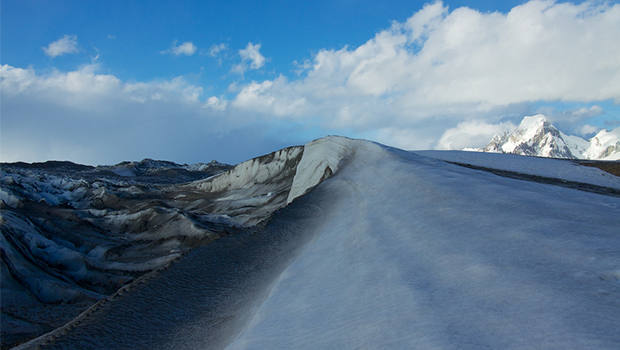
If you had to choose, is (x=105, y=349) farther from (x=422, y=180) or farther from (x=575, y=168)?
(x=575, y=168)

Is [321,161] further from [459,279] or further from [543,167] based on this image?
[459,279]

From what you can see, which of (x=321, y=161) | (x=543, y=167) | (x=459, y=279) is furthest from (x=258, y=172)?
(x=459, y=279)

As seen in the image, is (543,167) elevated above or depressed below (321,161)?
below

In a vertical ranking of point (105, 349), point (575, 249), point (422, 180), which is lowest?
point (105, 349)

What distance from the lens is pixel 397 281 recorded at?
11.2ft

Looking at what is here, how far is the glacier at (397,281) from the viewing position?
2439mm

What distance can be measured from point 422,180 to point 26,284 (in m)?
12.0

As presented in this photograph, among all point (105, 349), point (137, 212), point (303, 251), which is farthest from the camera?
point (137, 212)

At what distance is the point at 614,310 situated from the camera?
2246mm

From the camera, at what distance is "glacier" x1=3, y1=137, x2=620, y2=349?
2439 millimetres

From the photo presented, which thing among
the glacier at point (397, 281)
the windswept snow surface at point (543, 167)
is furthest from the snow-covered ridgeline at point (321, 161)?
the glacier at point (397, 281)

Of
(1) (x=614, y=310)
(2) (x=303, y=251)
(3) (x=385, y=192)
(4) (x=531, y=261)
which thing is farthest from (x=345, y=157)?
(1) (x=614, y=310)

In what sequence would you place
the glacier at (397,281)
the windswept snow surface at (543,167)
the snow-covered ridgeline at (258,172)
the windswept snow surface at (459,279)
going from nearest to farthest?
the windswept snow surface at (459,279), the glacier at (397,281), the windswept snow surface at (543,167), the snow-covered ridgeline at (258,172)

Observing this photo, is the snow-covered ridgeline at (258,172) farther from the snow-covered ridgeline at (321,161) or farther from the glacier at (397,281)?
the glacier at (397,281)
